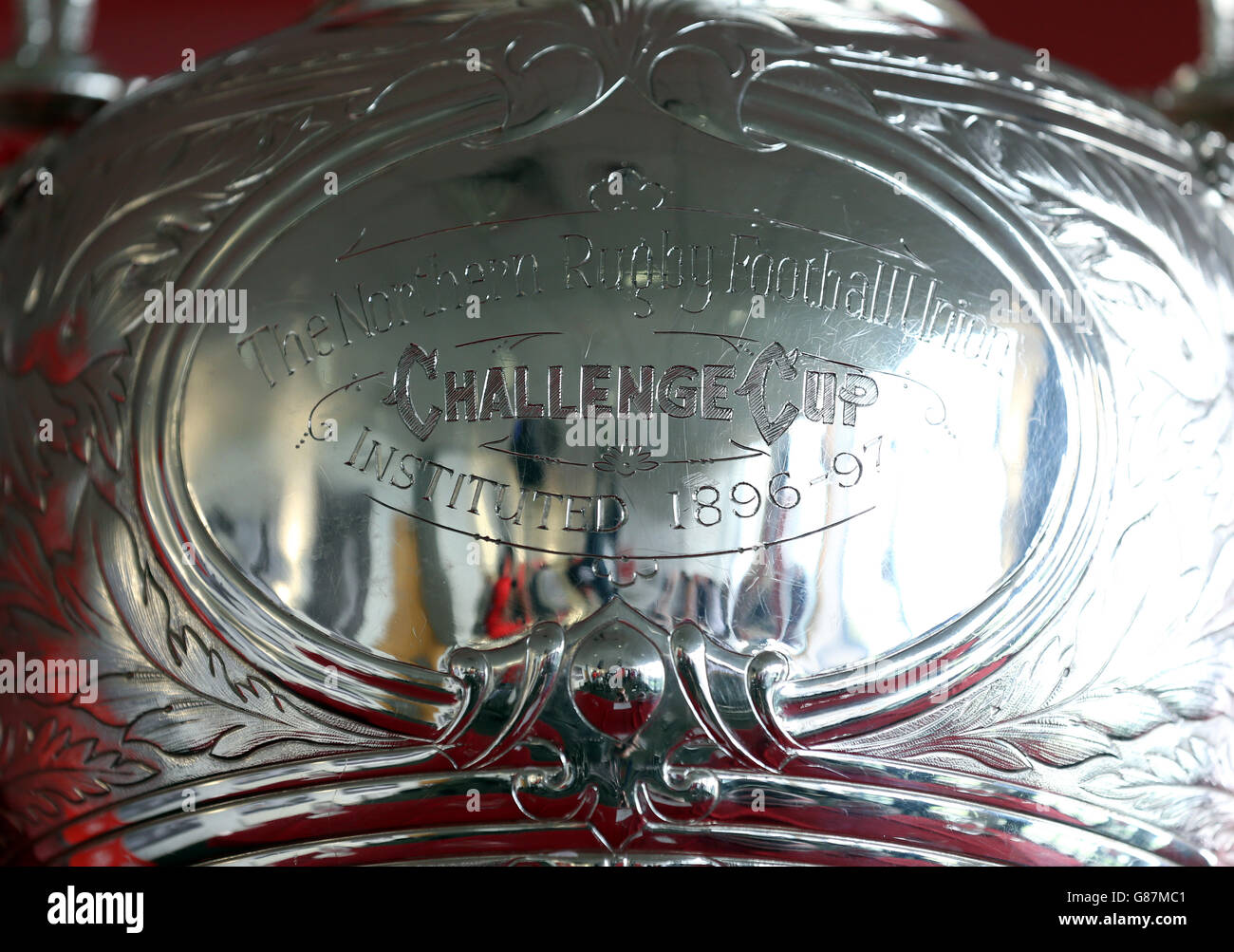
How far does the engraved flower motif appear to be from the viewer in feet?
1.36

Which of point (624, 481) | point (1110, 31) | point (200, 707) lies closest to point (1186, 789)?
point (624, 481)

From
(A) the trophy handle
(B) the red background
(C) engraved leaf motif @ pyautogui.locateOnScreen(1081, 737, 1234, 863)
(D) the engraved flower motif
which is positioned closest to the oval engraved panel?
(D) the engraved flower motif

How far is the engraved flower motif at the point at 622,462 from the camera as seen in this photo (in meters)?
0.42

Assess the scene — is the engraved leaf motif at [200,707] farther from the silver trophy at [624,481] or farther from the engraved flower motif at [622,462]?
the engraved flower motif at [622,462]

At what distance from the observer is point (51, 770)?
0.48 meters

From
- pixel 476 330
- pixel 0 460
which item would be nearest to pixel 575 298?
pixel 476 330

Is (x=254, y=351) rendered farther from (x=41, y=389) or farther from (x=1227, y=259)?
(x=1227, y=259)

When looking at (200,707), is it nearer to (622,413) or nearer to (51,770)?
(51,770)

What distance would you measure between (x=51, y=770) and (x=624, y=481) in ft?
0.88

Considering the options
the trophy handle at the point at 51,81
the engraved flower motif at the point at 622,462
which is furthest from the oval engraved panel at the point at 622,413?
the trophy handle at the point at 51,81

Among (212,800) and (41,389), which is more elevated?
(41,389)

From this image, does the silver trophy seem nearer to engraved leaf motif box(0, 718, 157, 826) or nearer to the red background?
engraved leaf motif box(0, 718, 157, 826)

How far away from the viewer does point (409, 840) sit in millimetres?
433

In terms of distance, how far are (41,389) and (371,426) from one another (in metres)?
0.17
